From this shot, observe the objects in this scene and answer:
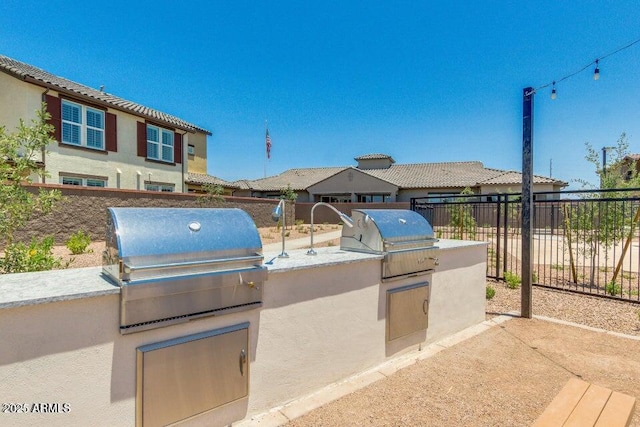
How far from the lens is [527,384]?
323 cm

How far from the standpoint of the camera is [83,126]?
1470 centimetres

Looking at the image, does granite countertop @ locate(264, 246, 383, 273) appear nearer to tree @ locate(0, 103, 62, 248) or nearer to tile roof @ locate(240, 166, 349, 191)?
tree @ locate(0, 103, 62, 248)

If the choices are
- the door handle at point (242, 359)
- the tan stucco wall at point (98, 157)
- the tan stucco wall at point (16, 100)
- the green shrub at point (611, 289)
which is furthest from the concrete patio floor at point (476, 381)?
the tan stucco wall at point (16, 100)

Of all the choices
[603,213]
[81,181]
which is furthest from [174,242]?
[81,181]

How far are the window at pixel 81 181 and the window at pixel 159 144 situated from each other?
3004 mm

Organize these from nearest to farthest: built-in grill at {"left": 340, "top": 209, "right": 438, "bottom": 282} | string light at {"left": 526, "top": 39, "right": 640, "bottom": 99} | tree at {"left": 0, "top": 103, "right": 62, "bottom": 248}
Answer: built-in grill at {"left": 340, "top": 209, "right": 438, "bottom": 282} < tree at {"left": 0, "top": 103, "right": 62, "bottom": 248} < string light at {"left": 526, "top": 39, "right": 640, "bottom": 99}

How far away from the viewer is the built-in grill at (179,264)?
2.00 m

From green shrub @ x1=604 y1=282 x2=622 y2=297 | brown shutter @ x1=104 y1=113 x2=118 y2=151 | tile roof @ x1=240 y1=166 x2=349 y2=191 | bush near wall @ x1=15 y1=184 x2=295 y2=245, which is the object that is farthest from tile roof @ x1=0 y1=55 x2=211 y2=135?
green shrub @ x1=604 y1=282 x2=622 y2=297

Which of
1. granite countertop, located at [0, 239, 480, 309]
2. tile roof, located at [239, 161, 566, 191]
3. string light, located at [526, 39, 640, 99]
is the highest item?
tile roof, located at [239, 161, 566, 191]

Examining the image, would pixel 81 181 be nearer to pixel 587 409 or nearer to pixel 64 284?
pixel 64 284

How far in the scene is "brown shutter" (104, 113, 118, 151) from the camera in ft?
51.2

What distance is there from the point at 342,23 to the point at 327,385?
1137 centimetres

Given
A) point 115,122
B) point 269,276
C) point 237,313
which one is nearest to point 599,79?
point 269,276

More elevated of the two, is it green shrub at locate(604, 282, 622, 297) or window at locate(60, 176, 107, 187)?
window at locate(60, 176, 107, 187)
